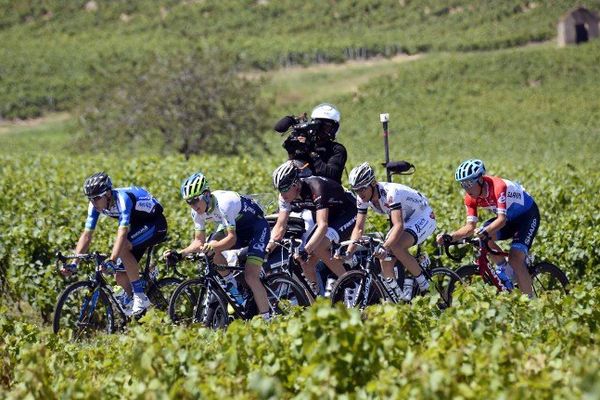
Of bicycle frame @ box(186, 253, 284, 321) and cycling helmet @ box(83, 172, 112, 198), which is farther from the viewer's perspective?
cycling helmet @ box(83, 172, 112, 198)

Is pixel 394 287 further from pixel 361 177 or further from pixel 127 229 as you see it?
pixel 127 229

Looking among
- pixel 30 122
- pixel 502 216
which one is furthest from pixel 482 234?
pixel 30 122

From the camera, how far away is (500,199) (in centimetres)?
1141

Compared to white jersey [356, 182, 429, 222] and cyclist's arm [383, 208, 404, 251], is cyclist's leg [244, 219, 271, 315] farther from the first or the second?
cyclist's arm [383, 208, 404, 251]

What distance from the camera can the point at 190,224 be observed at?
15.5 m

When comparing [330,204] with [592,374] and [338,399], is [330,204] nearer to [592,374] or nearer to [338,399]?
[338,399]

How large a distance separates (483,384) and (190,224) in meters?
9.59

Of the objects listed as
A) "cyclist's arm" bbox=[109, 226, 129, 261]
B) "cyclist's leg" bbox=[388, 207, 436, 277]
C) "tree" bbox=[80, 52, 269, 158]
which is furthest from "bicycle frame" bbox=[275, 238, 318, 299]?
"tree" bbox=[80, 52, 269, 158]

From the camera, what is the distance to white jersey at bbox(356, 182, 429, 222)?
36.9 feet

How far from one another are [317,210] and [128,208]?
210cm

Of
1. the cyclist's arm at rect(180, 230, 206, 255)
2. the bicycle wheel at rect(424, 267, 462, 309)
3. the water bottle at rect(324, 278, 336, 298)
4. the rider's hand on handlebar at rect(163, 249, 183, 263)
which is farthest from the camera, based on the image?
the water bottle at rect(324, 278, 336, 298)

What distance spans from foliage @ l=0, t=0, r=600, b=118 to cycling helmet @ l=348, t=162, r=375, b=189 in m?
71.9

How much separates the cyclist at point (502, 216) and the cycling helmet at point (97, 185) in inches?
146

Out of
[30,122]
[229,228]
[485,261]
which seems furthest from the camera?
[30,122]
